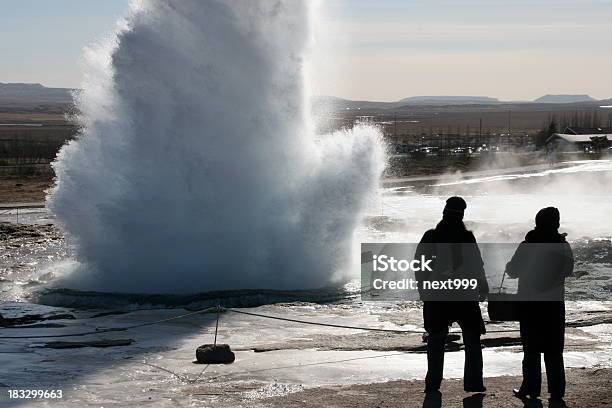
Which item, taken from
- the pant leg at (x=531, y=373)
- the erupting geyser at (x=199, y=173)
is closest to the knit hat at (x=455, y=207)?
the pant leg at (x=531, y=373)

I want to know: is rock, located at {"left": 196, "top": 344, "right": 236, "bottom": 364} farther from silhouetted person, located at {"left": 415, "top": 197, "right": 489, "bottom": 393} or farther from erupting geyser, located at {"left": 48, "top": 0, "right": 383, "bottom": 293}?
erupting geyser, located at {"left": 48, "top": 0, "right": 383, "bottom": 293}

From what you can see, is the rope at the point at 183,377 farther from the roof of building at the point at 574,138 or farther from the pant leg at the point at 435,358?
Answer: the roof of building at the point at 574,138

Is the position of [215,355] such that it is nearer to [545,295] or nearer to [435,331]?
[435,331]

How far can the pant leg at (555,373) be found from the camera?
26.6 feet

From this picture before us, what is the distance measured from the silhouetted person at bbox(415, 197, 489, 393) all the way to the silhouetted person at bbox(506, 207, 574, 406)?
1.25 feet

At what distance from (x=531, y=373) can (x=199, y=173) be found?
12053mm

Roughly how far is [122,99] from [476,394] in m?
12.9

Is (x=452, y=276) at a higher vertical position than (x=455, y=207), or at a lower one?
lower

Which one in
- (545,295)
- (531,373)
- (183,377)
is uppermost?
(545,295)

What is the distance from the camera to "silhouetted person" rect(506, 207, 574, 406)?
26.6 ft

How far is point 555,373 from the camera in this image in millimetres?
8148

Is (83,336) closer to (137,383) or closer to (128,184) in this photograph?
(137,383)

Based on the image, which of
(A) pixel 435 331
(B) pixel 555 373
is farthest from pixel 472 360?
(B) pixel 555 373

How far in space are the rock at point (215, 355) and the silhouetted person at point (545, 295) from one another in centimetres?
404
